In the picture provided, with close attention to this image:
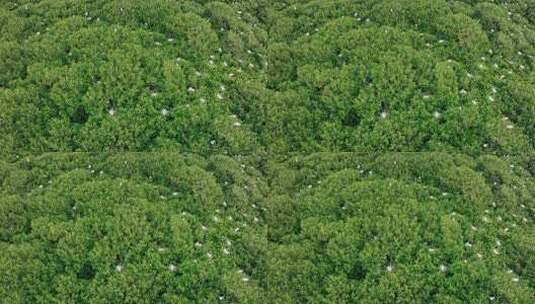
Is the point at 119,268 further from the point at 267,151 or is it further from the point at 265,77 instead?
the point at 265,77

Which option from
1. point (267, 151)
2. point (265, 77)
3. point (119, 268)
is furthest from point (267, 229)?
point (265, 77)

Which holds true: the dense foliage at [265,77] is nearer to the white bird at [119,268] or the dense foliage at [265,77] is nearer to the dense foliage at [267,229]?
the dense foliage at [267,229]

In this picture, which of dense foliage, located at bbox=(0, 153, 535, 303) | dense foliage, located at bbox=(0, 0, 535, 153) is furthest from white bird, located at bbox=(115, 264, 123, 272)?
dense foliage, located at bbox=(0, 0, 535, 153)

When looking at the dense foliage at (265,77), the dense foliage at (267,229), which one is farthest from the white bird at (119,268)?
the dense foliage at (265,77)

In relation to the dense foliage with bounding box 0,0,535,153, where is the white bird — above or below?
below

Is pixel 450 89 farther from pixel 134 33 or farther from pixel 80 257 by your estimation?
pixel 80 257

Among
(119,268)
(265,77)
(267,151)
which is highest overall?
(265,77)

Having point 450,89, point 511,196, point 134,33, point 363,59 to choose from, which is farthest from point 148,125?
point 511,196

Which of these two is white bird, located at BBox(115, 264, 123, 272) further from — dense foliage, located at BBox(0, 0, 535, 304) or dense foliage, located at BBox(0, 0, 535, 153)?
dense foliage, located at BBox(0, 0, 535, 153)
